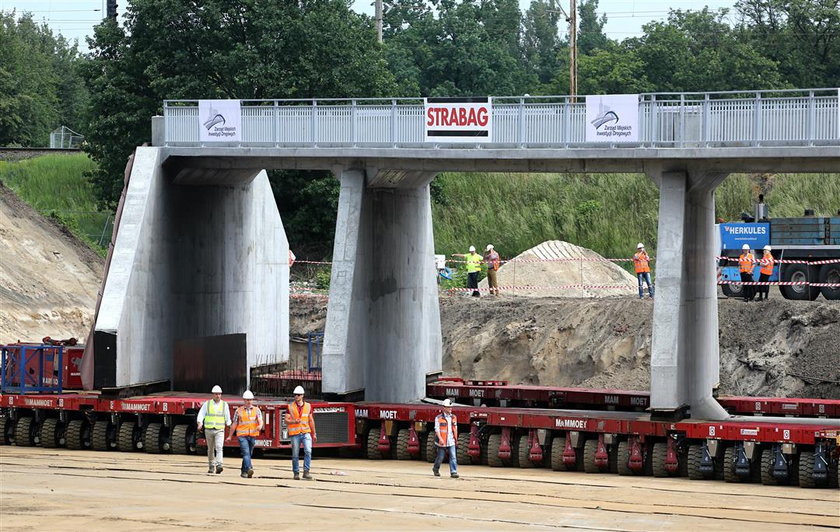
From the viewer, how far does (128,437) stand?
34.8 m

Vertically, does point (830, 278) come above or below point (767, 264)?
below

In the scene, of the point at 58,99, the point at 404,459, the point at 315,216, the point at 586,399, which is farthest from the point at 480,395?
the point at 58,99

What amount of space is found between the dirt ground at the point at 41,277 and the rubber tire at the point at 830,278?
26.1 m

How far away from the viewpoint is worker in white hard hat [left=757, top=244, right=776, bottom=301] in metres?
42.9

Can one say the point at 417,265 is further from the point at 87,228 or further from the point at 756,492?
the point at 87,228

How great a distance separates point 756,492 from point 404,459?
29.3 ft

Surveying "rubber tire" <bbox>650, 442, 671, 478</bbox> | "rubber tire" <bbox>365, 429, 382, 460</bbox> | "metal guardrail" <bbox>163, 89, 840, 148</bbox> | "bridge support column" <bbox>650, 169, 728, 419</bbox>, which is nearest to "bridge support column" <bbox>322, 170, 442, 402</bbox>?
"rubber tire" <bbox>365, 429, 382, 460</bbox>

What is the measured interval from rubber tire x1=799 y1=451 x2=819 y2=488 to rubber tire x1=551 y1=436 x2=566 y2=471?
17.3 ft

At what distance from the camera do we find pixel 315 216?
58875mm

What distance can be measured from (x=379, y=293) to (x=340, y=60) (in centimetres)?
2414

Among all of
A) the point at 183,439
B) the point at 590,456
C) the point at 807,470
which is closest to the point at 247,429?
the point at 183,439

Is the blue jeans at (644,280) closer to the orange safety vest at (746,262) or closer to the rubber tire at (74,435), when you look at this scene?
the orange safety vest at (746,262)

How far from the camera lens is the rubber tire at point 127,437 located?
3481cm

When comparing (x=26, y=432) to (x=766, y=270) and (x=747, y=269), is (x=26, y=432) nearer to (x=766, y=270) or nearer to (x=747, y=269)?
(x=747, y=269)
